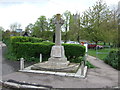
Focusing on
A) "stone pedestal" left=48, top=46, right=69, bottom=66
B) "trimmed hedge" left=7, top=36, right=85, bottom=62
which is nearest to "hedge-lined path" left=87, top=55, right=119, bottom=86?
"stone pedestal" left=48, top=46, right=69, bottom=66

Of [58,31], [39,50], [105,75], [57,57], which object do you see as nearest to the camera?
[105,75]

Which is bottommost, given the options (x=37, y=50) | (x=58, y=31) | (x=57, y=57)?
(x=57, y=57)

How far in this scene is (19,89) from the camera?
494cm

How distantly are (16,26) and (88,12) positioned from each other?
35370 mm

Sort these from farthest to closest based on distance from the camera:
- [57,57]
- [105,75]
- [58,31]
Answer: [58,31]
[57,57]
[105,75]

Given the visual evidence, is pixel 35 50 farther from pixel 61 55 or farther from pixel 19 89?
pixel 19 89

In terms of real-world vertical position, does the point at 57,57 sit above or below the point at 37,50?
below

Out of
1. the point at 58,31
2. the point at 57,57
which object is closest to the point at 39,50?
the point at 57,57

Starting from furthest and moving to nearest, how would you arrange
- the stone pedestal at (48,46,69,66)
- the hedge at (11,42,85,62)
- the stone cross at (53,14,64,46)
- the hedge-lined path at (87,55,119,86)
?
the hedge at (11,42,85,62) → the stone cross at (53,14,64,46) → the stone pedestal at (48,46,69,66) → the hedge-lined path at (87,55,119,86)

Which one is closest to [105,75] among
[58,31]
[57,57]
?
[57,57]

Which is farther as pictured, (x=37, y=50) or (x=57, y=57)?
(x=37, y=50)

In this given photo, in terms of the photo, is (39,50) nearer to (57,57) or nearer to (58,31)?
(57,57)

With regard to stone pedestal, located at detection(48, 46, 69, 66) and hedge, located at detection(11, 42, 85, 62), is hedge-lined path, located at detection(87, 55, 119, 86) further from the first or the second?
hedge, located at detection(11, 42, 85, 62)

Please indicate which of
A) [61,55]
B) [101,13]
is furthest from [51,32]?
[61,55]
